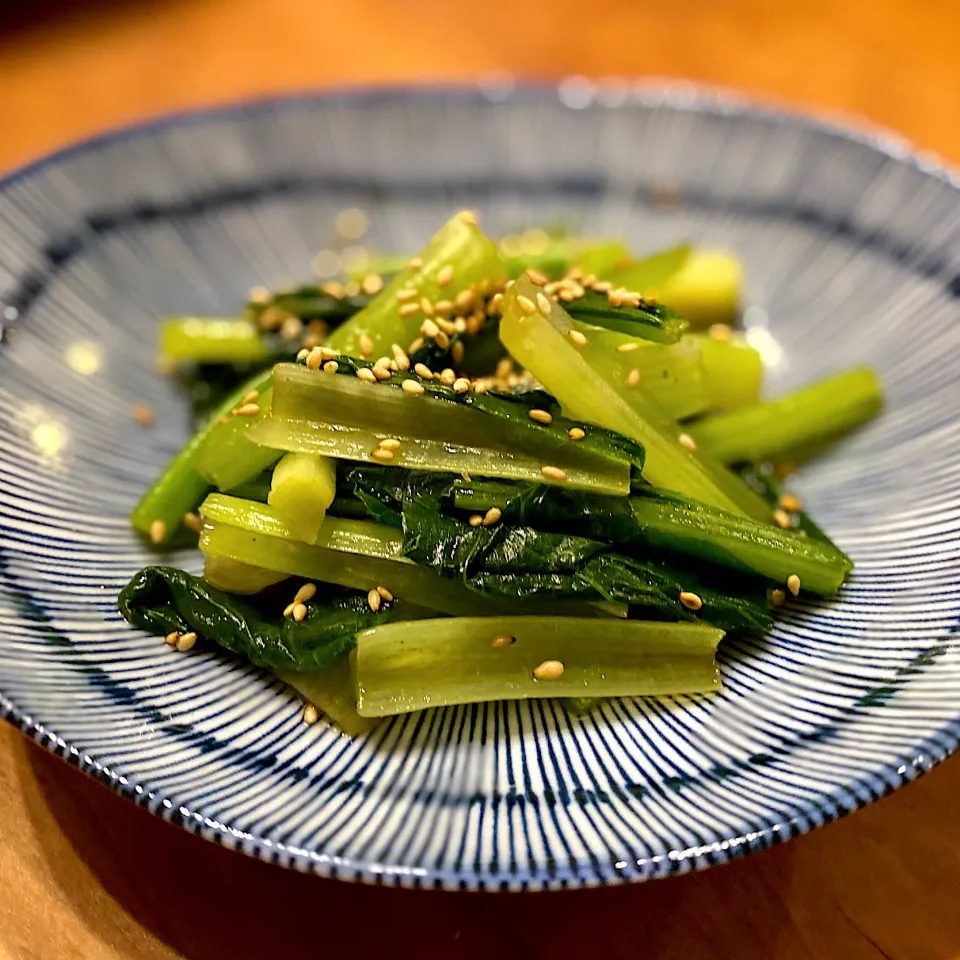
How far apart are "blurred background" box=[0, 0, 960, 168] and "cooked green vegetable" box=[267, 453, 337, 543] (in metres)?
2.89

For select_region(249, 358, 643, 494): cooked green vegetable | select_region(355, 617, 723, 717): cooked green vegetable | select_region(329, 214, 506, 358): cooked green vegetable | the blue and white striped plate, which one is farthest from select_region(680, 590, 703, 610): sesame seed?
select_region(329, 214, 506, 358): cooked green vegetable

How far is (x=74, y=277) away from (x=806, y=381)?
223cm

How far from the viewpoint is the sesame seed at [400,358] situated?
2141 mm

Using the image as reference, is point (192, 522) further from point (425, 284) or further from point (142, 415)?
point (425, 284)

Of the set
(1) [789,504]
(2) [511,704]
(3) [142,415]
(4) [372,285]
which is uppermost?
(4) [372,285]

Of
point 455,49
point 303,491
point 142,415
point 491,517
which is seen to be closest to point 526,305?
point 491,517

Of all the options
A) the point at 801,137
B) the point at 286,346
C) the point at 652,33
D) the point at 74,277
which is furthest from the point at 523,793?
the point at 652,33

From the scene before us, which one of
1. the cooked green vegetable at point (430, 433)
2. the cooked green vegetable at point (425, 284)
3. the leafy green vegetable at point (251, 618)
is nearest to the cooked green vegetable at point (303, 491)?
the cooked green vegetable at point (430, 433)

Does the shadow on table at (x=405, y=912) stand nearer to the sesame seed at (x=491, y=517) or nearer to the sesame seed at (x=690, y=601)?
the sesame seed at (x=690, y=601)

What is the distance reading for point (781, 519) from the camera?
2328 mm

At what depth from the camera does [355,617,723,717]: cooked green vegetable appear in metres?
1.87

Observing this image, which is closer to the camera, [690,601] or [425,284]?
[690,601]

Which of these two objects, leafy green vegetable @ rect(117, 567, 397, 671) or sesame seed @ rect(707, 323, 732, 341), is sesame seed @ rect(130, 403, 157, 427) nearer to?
leafy green vegetable @ rect(117, 567, 397, 671)

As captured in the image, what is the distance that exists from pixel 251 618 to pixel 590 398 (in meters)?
0.88
